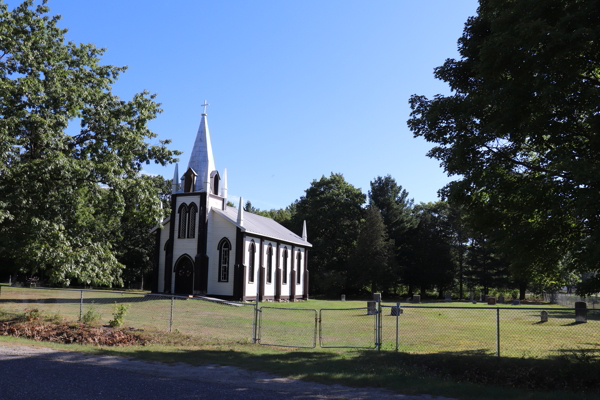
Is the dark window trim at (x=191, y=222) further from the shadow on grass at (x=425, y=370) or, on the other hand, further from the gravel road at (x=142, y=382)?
the gravel road at (x=142, y=382)

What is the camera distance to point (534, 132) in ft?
38.0

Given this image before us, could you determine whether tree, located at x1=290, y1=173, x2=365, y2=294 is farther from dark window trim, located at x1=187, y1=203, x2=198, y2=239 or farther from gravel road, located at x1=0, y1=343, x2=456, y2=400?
gravel road, located at x1=0, y1=343, x2=456, y2=400

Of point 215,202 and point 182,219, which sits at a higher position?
point 215,202

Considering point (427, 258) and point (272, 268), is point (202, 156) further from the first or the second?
point (427, 258)

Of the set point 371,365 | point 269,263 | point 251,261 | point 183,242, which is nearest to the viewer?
point 371,365

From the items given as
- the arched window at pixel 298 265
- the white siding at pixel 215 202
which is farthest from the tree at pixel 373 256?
the white siding at pixel 215 202

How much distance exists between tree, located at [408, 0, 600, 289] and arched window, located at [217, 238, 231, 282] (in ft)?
89.6

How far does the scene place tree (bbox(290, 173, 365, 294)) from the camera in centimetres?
6719

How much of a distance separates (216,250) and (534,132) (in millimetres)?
30866

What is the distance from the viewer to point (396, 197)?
73.2 m

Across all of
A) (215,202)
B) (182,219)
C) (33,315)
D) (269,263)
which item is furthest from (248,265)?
(33,315)

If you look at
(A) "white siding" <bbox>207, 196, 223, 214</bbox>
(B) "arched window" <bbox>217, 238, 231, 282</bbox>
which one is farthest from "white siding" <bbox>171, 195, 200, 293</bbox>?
(B) "arched window" <bbox>217, 238, 231, 282</bbox>

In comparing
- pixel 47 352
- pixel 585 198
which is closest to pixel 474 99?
pixel 585 198

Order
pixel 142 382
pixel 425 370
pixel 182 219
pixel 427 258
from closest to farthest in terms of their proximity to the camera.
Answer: pixel 142 382 → pixel 425 370 → pixel 182 219 → pixel 427 258
